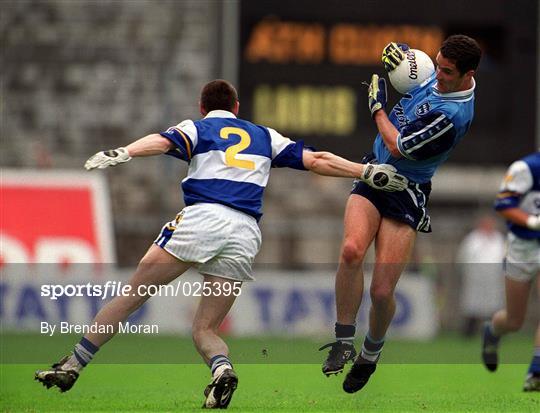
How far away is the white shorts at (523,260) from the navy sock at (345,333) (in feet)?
8.80

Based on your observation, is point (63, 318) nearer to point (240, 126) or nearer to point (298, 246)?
point (240, 126)

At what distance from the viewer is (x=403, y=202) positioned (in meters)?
10.8

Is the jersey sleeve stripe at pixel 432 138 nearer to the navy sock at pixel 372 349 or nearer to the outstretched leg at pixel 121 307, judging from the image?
the navy sock at pixel 372 349

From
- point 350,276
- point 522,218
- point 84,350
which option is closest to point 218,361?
point 84,350

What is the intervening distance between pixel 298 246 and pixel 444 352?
608 cm

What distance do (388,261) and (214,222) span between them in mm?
1338

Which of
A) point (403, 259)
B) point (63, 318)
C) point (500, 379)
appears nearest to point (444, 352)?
point (500, 379)

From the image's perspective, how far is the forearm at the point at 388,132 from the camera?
10.5m

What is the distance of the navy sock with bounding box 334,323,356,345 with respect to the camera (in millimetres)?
10688

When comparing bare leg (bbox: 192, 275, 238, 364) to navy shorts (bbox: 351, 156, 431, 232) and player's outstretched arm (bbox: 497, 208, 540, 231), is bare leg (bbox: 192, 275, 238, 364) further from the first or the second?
player's outstretched arm (bbox: 497, 208, 540, 231)

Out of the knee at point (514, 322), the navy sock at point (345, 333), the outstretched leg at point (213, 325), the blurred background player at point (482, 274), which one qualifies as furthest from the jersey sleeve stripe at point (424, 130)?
the blurred background player at point (482, 274)

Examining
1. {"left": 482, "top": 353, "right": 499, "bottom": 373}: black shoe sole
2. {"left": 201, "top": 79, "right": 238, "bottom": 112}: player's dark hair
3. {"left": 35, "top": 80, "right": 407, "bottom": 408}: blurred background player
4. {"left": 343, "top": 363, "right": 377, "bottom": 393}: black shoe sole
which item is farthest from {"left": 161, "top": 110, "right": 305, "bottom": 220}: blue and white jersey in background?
{"left": 482, "top": 353, "right": 499, "bottom": 373}: black shoe sole

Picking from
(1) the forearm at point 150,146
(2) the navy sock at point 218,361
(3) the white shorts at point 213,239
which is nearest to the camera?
(1) the forearm at point 150,146

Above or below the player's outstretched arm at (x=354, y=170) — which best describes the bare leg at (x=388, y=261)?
below
